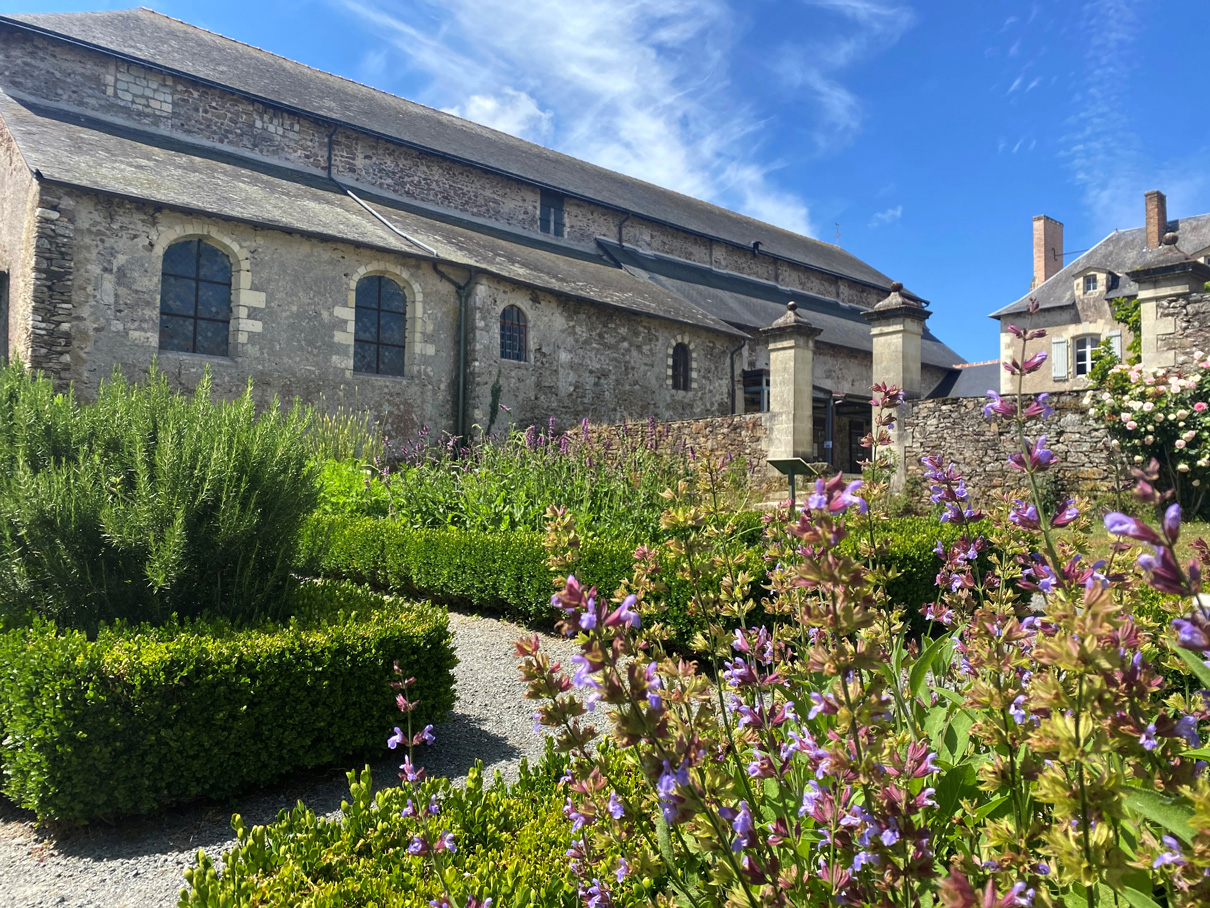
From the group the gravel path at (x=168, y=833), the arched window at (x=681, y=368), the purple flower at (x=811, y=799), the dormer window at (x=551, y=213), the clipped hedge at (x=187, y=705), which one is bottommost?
the gravel path at (x=168, y=833)

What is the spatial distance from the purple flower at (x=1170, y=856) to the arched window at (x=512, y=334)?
14.6 m

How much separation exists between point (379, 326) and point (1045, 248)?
1131 inches

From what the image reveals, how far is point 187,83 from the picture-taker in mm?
15438

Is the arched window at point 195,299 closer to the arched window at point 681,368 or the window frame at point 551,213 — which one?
the arched window at point 681,368

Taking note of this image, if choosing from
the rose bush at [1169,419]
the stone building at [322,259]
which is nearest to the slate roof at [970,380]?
the stone building at [322,259]

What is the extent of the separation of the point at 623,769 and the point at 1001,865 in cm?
135

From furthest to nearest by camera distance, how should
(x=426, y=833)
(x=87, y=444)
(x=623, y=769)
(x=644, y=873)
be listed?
(x=87, y=444)
(x=623, y=769)
(x=426, y=833)
(x=644, y=873)

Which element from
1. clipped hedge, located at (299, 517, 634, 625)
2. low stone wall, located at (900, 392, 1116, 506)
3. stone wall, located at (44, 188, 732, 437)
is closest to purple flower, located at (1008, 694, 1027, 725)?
clipped hedge, located at (299, 517, 634, 625)

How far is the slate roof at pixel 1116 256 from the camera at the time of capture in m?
26.0

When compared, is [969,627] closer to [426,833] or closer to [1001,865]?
[1001,865]

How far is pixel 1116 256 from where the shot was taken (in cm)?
2742

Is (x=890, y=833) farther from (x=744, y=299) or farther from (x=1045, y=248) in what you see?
(x=1045, y=248)

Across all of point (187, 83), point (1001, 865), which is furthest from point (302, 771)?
point (187, 83)

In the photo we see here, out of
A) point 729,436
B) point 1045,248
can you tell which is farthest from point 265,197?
point 1045,248
